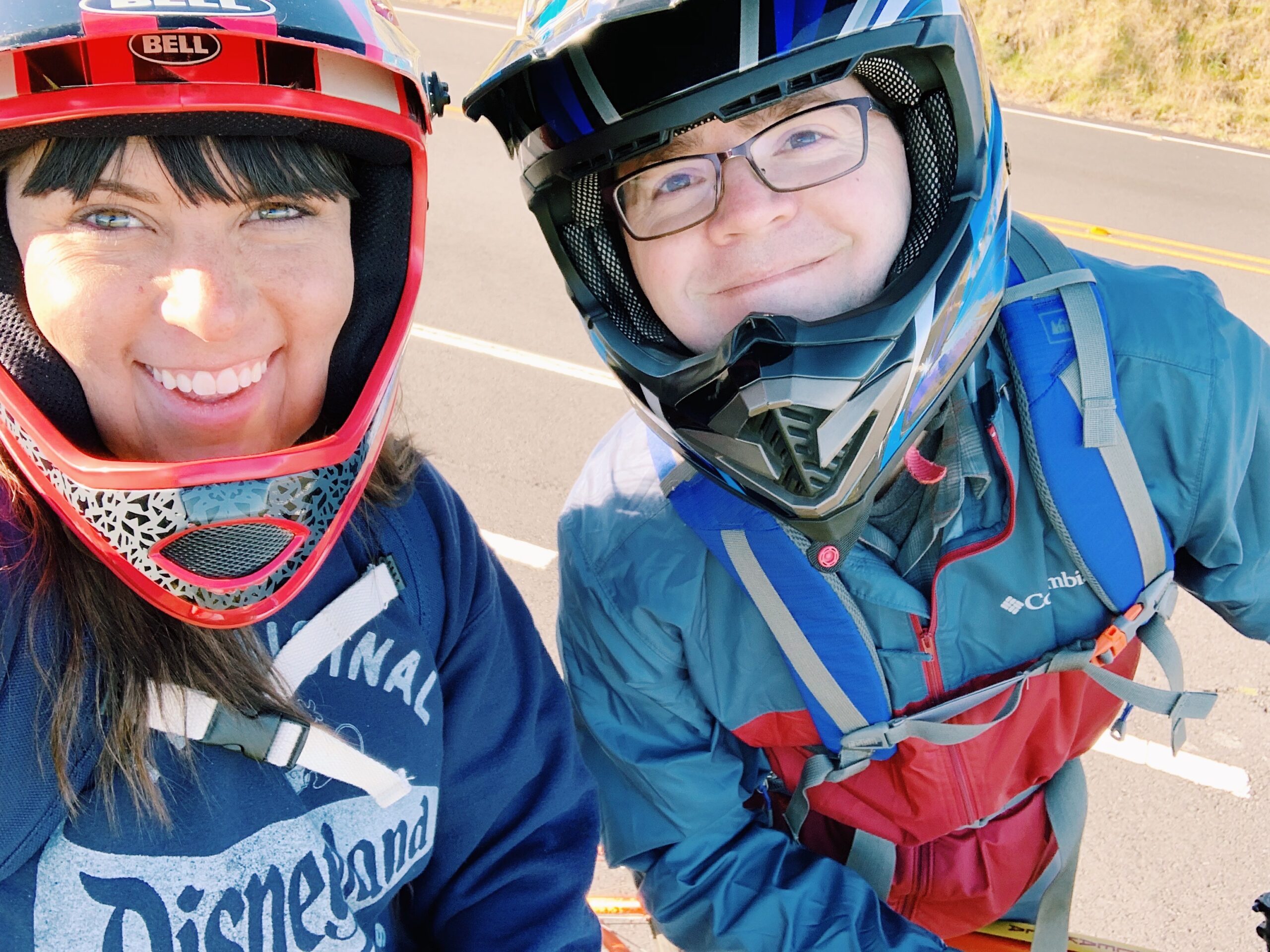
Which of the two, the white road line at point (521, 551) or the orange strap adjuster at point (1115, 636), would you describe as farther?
the white road line at point (521, 551)

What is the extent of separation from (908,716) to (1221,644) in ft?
8.20

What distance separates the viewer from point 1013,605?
158cm

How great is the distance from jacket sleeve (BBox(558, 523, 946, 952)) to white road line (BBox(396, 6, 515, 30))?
1031 cm

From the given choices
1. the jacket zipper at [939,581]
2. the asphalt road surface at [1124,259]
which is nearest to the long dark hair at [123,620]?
the jacket zipper at [939,581]

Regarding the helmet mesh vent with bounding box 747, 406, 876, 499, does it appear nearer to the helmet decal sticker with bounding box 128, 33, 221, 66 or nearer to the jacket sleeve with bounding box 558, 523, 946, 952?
the jacket sleeve with bounding box 558, 523, 946, 952

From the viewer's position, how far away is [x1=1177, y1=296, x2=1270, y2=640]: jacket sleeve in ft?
4.94

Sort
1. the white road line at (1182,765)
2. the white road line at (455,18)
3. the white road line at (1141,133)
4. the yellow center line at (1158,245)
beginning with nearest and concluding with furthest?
the white road line at (1182,765), the yellow center line at (1158,245), the white road line at (1141,133), the white road line at (455,18)

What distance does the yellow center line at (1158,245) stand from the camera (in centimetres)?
658

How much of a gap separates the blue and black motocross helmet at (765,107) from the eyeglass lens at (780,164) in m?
0.06

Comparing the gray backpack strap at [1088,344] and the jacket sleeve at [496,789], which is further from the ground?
the gray backpack strap at [1088,344]

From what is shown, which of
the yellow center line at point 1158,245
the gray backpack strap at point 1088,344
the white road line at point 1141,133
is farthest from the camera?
the white road line at point 1141,133

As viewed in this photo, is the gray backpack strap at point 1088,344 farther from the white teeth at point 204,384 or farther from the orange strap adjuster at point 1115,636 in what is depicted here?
the white teeth at point 204,384

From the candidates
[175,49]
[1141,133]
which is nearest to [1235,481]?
[175,49]

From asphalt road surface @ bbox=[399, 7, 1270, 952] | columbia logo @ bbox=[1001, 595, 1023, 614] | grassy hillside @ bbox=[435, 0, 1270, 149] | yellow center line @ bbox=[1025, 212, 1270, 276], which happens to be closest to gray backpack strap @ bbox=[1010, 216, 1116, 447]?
columbia logo @ bbox=[1001, 595, 1023, 614]
